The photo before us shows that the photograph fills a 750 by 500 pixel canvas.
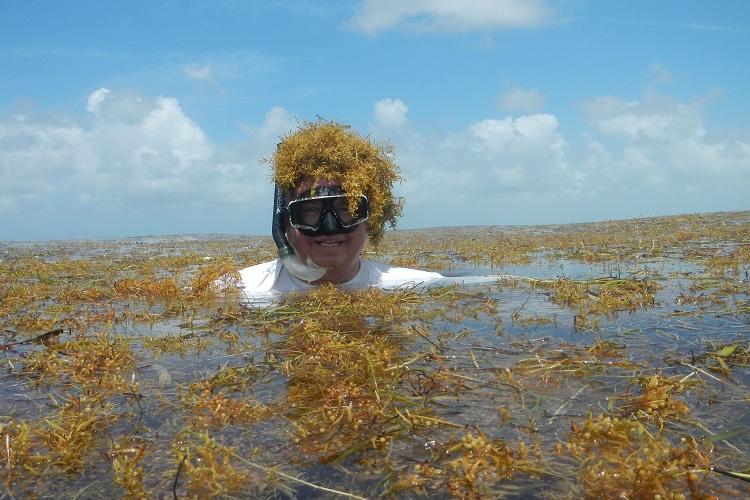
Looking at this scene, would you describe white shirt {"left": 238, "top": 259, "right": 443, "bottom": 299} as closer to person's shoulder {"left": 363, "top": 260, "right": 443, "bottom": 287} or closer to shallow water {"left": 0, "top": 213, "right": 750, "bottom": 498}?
person's shoulder {"left": 363, "top": 260, "right": 443, "bottom": 287}

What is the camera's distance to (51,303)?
6.51m

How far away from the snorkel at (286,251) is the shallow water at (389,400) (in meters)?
1.66

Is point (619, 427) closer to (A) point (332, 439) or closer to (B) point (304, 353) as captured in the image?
(A) point (332, 439)

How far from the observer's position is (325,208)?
6.21 m

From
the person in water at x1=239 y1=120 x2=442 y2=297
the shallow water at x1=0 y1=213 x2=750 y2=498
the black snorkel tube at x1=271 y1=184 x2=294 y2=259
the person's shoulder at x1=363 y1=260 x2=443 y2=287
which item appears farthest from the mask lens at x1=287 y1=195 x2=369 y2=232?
the shallow water at x1=0 y1=213 x2=750 y2=498

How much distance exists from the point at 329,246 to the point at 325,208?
44 centimetres

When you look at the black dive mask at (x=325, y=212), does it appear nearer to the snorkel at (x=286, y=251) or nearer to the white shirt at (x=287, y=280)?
the snorkel at (x=286, y=251)

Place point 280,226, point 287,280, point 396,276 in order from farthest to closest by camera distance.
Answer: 1. point 396,276
2. point 287,280
3. point 280,226

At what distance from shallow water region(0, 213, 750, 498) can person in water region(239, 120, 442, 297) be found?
150 cm

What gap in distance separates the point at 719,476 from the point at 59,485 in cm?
215

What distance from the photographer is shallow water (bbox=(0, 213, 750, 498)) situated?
189cm

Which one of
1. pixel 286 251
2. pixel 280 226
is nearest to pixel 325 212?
pixel 280 226

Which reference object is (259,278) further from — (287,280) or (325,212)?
(325,212)

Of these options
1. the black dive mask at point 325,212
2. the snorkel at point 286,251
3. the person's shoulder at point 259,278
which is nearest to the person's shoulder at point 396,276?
the snorkel at point 286,251
